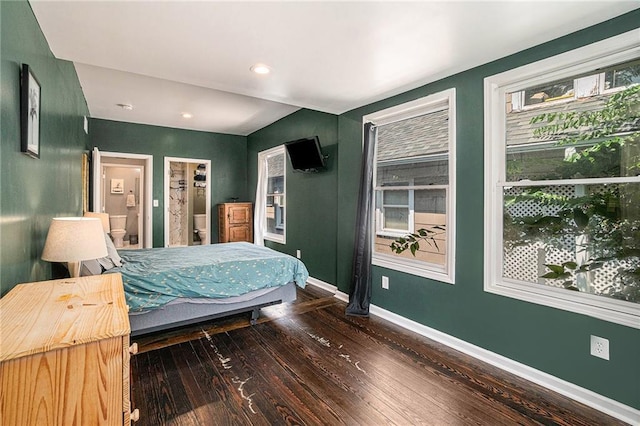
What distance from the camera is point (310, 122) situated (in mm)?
4652

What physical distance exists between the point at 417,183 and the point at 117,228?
704cm

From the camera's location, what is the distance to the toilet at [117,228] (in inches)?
277

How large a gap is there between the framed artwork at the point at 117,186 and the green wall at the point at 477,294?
6161 millimetres

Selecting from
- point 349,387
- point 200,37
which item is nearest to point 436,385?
point 349,387

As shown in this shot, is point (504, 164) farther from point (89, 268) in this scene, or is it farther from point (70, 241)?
point (89, 268)

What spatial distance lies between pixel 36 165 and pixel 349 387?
8.06 feet

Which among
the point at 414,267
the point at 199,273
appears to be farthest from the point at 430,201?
the point at 199,273

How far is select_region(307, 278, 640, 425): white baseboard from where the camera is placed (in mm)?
1847

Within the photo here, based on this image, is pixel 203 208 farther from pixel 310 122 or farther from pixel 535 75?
pixel 535 75

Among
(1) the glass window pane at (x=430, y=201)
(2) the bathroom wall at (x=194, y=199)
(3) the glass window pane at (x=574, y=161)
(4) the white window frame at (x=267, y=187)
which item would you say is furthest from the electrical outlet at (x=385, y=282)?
(2) the bathroom wall at (x=194, y=199)

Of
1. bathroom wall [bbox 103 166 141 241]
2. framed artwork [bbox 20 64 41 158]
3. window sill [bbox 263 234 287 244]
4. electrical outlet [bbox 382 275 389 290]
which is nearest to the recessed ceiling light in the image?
framed artwork [bbox 20 64 41 158]

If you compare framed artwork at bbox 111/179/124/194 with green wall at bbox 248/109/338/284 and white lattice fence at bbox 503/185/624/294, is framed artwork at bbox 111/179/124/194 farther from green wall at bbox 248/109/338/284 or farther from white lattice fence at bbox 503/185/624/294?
white lattice fence at bbox 503/185/624/294

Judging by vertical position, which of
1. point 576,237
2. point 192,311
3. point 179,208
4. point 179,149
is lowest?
point 192,311

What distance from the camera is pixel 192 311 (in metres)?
2.81
